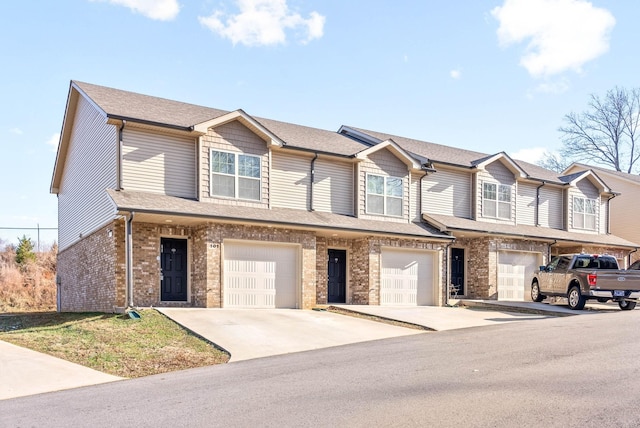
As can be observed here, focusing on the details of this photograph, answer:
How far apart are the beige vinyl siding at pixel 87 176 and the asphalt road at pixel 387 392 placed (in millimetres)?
9038

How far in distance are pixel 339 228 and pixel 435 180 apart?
278 inches

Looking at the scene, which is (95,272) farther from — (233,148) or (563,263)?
(563,263)

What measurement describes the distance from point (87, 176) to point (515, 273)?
18.1 m

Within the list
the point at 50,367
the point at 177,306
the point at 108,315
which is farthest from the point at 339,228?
the point at 50,367

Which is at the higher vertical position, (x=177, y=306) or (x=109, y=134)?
(x=109, y=134)

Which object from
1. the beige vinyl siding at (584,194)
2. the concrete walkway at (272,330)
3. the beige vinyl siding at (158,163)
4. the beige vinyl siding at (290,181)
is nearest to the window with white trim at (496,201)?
the beige vinyl siding at (584,194)

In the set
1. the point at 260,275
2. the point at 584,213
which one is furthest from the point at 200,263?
the point at 584,213

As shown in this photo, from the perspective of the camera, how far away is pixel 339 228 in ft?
64.0

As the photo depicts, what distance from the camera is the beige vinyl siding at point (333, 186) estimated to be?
21.4 meters

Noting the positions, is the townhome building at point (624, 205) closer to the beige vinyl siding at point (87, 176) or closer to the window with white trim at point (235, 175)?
the window with white trim at point (235, 175)

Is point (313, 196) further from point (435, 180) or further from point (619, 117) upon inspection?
point (619, 117)

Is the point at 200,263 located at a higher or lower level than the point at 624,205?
lower

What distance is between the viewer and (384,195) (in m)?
22.7

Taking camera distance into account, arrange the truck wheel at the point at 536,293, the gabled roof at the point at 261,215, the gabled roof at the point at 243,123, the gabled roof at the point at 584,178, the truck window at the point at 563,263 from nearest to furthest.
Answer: the gabled roof at the point at 261,215, the gabled roof at the point at 243,123, the truck window at the point at 563,263, the truck wheel at the point at 536,293, the gabled roof at the point at 584,178
